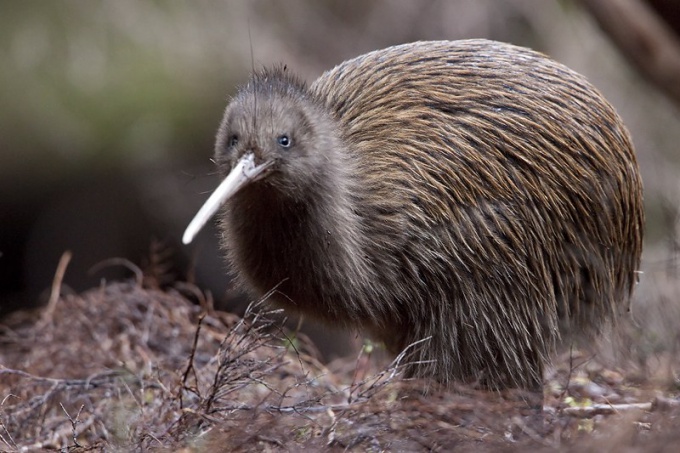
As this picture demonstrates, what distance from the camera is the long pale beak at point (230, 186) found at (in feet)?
12.0

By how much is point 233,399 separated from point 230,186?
1.05 m

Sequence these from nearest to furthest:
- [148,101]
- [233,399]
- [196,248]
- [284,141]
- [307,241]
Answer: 1. [284,141]
2. [307,241]
3. [233,399]
4. [196,248]
5. [148,101]

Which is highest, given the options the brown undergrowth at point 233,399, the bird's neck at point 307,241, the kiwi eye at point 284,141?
the kiwi eye at point 284,141

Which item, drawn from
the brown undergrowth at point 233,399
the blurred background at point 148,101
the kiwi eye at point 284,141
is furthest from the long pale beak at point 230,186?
the blurred background at point 148,101

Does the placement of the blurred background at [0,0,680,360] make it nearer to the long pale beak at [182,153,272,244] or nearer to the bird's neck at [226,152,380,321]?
the bird's neck at [226,152,380,321]

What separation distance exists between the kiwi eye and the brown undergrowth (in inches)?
27.3

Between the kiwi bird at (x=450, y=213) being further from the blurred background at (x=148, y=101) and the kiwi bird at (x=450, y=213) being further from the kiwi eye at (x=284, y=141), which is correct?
the blurred background at (x=148, y=101)

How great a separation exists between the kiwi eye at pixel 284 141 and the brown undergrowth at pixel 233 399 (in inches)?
27.3

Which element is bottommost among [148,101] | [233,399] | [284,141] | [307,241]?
[233,399]

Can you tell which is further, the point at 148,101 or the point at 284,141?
the point at 148,101

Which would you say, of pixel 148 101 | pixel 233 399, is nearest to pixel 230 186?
pixel 233 399

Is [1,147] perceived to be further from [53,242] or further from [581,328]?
[581,328]

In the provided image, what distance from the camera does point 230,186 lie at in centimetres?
381

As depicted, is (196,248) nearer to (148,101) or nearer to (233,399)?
(233,399)
